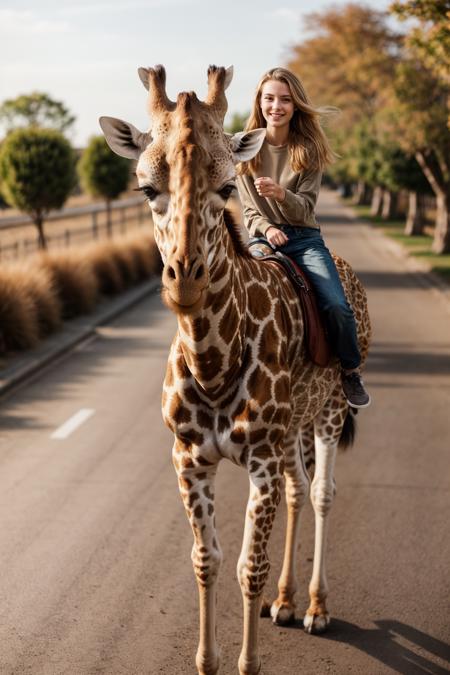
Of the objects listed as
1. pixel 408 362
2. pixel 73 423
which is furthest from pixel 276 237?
pixel 408 362

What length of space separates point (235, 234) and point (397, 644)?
8.38 feet

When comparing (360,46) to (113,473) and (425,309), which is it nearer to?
(425,309)

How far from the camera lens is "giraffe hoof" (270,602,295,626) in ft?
16.0

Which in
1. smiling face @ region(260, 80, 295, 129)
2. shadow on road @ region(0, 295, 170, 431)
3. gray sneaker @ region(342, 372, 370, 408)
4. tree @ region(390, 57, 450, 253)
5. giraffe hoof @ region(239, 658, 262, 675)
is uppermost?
tree @ region(390, 57, 450, 253)

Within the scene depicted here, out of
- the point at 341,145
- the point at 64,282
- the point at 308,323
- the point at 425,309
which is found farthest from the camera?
the point at 341,145

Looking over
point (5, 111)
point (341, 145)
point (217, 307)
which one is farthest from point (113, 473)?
point (5, 111)

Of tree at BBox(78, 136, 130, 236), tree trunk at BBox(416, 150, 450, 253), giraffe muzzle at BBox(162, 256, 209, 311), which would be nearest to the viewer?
giraffe muzzle at BBox(162, 256, 209, 311)

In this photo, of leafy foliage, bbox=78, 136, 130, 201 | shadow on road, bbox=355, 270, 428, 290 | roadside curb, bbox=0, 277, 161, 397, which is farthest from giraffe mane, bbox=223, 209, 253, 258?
leafy foliage, bbox=78, 136, 130, 201

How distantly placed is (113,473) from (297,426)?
128 inches

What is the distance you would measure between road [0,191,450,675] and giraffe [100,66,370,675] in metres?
A: 0.49

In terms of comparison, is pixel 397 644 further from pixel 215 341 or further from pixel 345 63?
pixel 345 63

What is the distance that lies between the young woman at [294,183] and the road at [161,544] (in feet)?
5.48

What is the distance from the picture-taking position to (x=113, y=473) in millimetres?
7453

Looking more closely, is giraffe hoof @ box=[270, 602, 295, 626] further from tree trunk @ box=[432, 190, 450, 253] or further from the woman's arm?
tree trunk @ box=[432, 190, 450, 253]
